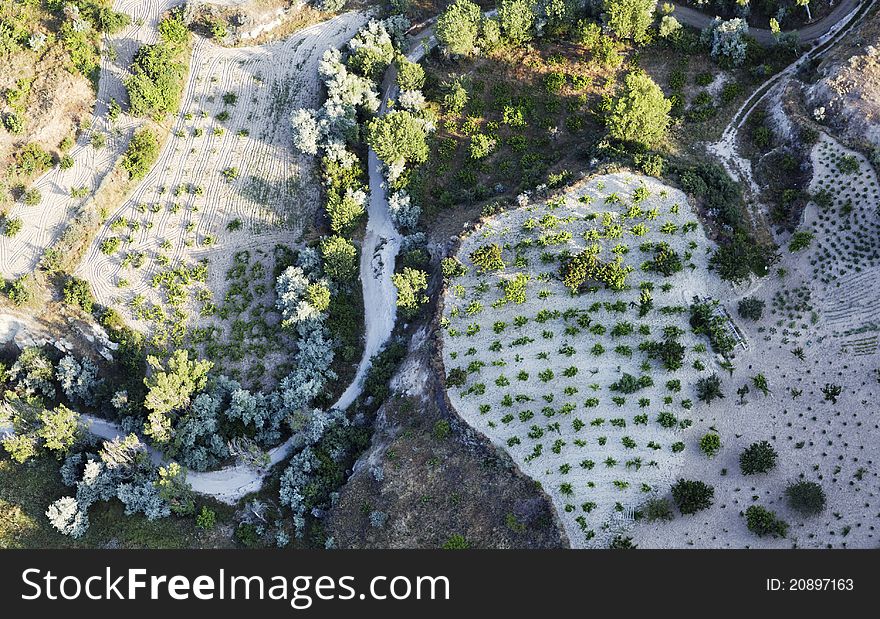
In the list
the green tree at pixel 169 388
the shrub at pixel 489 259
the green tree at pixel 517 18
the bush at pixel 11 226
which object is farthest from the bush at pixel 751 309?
the bush at pixel 11 226

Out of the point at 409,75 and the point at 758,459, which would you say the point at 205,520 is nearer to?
the point at 758,459

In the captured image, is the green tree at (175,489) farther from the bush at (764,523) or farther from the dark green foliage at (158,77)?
the bush at (764,523)

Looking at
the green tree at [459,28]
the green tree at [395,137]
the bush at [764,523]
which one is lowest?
the bush at [764,523]

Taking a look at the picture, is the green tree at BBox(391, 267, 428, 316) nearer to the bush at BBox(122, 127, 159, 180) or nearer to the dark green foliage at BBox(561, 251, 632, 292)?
the dark green foliage at BBox(561, 251, 632, 292)

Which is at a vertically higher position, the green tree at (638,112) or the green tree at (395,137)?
the green tree at (638,112)

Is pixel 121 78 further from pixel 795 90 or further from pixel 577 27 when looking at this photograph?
pixel 795 90

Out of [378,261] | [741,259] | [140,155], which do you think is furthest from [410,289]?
[140,155]
